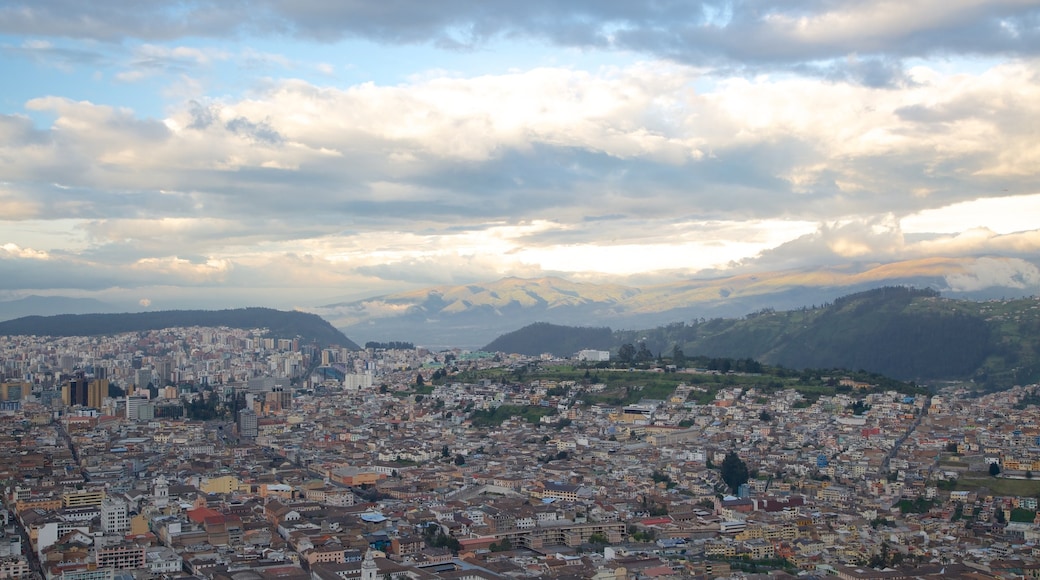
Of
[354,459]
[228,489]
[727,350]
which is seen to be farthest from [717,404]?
[727,350]

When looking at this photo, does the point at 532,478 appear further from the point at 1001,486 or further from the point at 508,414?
the point at 508,414

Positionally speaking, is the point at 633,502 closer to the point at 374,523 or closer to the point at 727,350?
the point at 374,523

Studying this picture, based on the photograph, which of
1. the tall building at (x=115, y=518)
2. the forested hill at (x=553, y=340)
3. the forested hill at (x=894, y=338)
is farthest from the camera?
the forested hill at (x=553, y=340)

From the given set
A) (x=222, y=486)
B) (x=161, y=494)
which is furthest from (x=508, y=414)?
(x=161, y=494)

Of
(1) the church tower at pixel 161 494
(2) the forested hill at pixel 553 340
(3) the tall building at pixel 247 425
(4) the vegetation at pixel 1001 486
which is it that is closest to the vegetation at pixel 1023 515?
(4) the vegetation at pixel 1001 486

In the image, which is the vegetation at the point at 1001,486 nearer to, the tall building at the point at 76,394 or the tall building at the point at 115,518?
the tall building at the point at 115,518

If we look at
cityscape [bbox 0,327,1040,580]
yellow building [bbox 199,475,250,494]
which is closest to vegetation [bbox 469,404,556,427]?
cityscape [bbox 0,327,1040,580]
